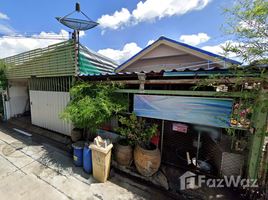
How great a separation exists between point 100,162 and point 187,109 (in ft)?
9.22

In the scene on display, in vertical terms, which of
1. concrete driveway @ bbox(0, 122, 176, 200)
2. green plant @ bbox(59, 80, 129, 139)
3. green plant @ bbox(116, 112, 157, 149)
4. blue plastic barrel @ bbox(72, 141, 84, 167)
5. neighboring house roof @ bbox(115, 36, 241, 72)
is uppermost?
neighboring house roof @ bbox(115, 36, 241, 72)

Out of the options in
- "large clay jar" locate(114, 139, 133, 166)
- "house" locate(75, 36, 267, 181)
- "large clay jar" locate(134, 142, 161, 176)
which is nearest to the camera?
"house" locate(75, 36, 267, 181)

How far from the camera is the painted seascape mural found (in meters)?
2.52

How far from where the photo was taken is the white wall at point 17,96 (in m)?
7.60

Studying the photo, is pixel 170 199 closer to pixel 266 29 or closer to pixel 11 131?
pixel 266 29

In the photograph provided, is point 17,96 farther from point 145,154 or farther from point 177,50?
point 177,50

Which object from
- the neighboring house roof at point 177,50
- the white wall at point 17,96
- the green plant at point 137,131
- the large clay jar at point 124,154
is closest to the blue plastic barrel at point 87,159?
the large clay jar at point 124,154

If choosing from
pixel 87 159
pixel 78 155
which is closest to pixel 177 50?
pixel 87 159

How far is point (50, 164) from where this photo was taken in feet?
11.2

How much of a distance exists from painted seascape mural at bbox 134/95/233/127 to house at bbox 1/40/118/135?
342cm

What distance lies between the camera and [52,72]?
16.5 ft

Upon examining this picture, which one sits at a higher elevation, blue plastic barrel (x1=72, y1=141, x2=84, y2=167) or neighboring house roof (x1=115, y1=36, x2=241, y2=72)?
neighboring house roof (x1=115, y1=36, x2=241, y2=72)

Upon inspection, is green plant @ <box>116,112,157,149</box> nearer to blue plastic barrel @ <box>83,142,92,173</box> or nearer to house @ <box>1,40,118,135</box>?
blue plastic barrel @ <box>83,142,92,173</box>

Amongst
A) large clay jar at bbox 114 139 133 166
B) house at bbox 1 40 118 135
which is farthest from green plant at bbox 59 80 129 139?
house at bbox 1 40 118 135
